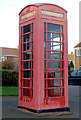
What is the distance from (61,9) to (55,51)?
1.45 metres

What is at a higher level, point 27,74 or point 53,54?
point 53,54

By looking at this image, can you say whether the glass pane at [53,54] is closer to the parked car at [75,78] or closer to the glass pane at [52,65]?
the glass pane at [52,65]

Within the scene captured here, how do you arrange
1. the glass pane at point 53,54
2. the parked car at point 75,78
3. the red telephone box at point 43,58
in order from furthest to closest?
the parked car at point 75,78 < the glass pane at point 53,54 < the red telephone box at point 43,58

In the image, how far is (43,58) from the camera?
6820 mm

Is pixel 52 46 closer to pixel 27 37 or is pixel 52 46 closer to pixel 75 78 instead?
pixel 27 37

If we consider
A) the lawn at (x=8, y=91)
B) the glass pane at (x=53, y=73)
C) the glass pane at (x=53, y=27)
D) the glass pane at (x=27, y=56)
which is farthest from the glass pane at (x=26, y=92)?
the lawn at (x=8, y=91)

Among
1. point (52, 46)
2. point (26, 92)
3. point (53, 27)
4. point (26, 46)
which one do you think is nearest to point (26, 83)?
point (26, 92)

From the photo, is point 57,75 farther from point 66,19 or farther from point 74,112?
point 66,19

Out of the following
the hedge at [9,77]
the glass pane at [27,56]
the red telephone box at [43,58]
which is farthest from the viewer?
the hedge at [9,77]

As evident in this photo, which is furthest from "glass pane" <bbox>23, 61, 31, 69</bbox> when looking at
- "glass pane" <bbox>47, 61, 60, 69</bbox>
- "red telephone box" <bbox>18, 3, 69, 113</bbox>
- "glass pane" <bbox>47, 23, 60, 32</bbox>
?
"glass pane" <bbox>47, 23, 60, 32</bbox>

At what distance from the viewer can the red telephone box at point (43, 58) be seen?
6.73 meters

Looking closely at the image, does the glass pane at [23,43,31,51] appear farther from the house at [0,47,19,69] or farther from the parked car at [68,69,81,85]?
the house at [0,47,19,69]

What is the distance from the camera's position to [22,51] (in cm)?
753

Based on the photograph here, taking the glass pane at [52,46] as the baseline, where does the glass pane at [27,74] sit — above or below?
below
